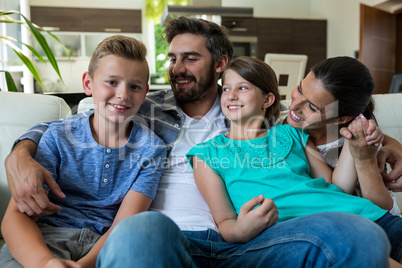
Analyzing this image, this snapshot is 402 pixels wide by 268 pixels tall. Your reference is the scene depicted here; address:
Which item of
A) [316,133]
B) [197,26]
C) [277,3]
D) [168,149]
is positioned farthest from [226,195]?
[277,3]

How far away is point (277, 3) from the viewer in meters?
6.60

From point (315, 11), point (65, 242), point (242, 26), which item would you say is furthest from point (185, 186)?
point (315, 11)

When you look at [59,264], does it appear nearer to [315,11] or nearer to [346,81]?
[346,81]

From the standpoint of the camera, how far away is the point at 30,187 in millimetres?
972

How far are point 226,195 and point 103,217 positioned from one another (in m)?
0.40

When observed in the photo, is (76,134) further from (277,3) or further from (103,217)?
(277,3)

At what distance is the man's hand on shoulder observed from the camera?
0.98m

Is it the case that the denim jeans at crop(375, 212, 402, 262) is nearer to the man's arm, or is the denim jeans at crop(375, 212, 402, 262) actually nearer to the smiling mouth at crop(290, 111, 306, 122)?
the smiling mouth at crop(290, 111, 306, 122)

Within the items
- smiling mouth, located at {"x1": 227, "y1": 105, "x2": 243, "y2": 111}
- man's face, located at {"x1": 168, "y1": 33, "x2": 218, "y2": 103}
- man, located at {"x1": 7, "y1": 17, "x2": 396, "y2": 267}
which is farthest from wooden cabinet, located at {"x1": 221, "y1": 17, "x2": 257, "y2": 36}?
smiling mouth, located at {"x1": 227, "y1": 105, "x2": 243, "y2": 111}

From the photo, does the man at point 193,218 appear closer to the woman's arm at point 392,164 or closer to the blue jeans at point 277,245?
the blue jeans at point 277,245

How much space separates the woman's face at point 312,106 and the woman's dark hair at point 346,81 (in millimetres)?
18

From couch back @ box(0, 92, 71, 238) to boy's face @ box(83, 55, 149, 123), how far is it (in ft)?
1.29

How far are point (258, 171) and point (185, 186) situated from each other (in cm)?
28

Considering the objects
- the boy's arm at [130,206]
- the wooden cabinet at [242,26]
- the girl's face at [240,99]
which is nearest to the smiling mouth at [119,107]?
the boy's arm at [130,206]
